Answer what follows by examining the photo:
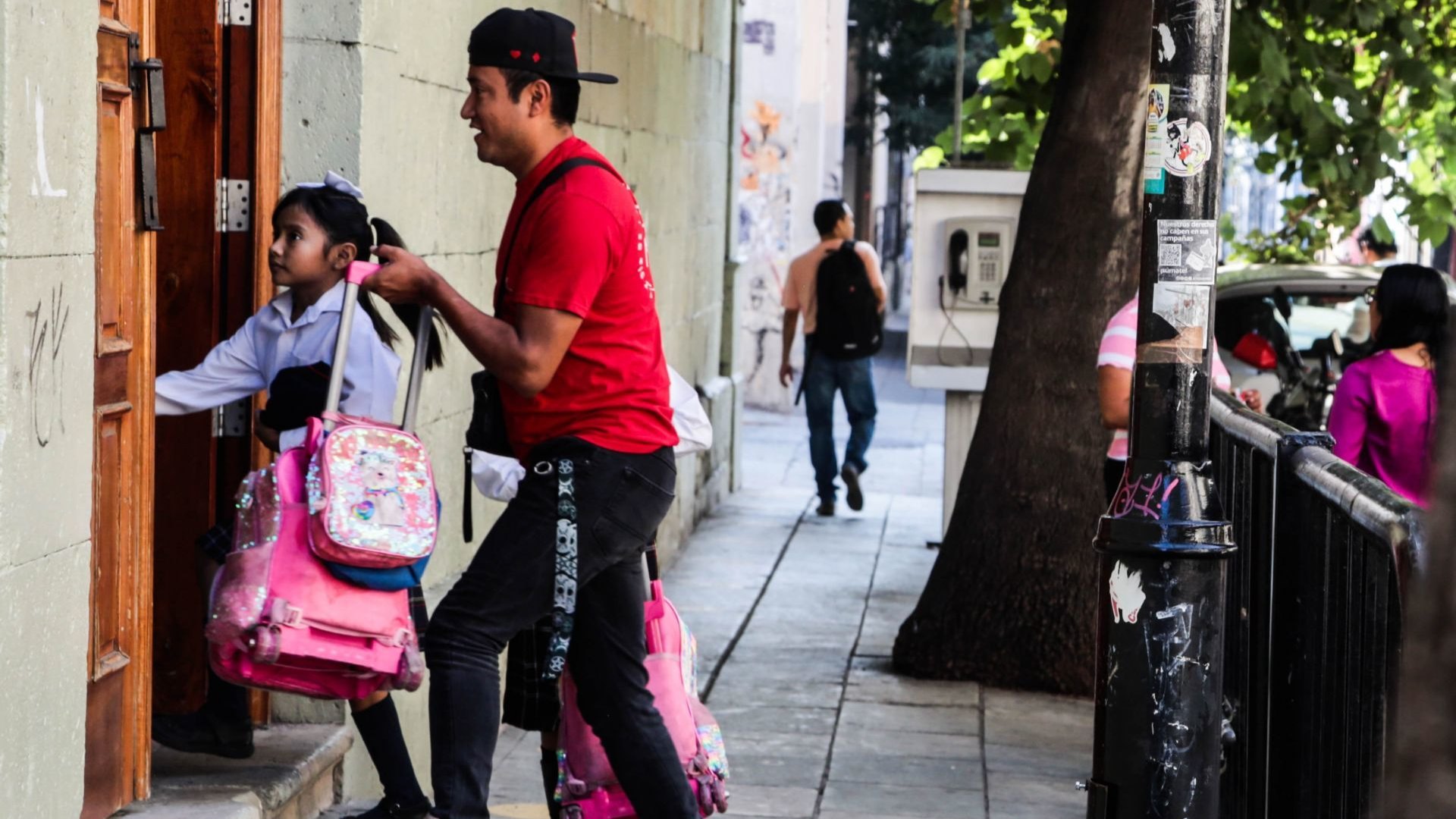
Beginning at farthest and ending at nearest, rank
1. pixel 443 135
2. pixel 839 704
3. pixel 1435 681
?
pixel 839 704
pixel 443 135
pixel 1435 681

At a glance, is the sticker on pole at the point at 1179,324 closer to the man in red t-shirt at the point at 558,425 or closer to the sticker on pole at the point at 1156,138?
the sticker on pole at the point at 1156,138

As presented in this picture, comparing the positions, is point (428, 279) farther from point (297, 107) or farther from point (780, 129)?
point (780, 129)

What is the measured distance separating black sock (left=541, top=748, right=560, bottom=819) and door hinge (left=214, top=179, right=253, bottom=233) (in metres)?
1.51

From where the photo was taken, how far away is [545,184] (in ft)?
13.0

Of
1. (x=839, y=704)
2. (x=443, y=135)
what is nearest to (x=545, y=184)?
(x=443, y=135)

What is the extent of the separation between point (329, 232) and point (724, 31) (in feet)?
25.1

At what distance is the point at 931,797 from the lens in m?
5.95

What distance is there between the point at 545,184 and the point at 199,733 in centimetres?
166

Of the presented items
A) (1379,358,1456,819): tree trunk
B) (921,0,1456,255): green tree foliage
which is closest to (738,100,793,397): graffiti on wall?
(921,0,1456,255): green tree foliage

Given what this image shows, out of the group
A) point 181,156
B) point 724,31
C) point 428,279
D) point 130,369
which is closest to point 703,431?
point 428,279

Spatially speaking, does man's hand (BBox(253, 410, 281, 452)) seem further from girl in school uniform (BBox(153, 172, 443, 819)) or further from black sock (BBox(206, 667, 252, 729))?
black sock (BBox(206, 667, 252, 729))

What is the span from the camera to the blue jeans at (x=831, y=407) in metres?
12.0

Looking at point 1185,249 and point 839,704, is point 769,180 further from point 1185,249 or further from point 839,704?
point 1185,249

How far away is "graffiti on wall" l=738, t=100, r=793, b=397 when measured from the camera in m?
18.3
